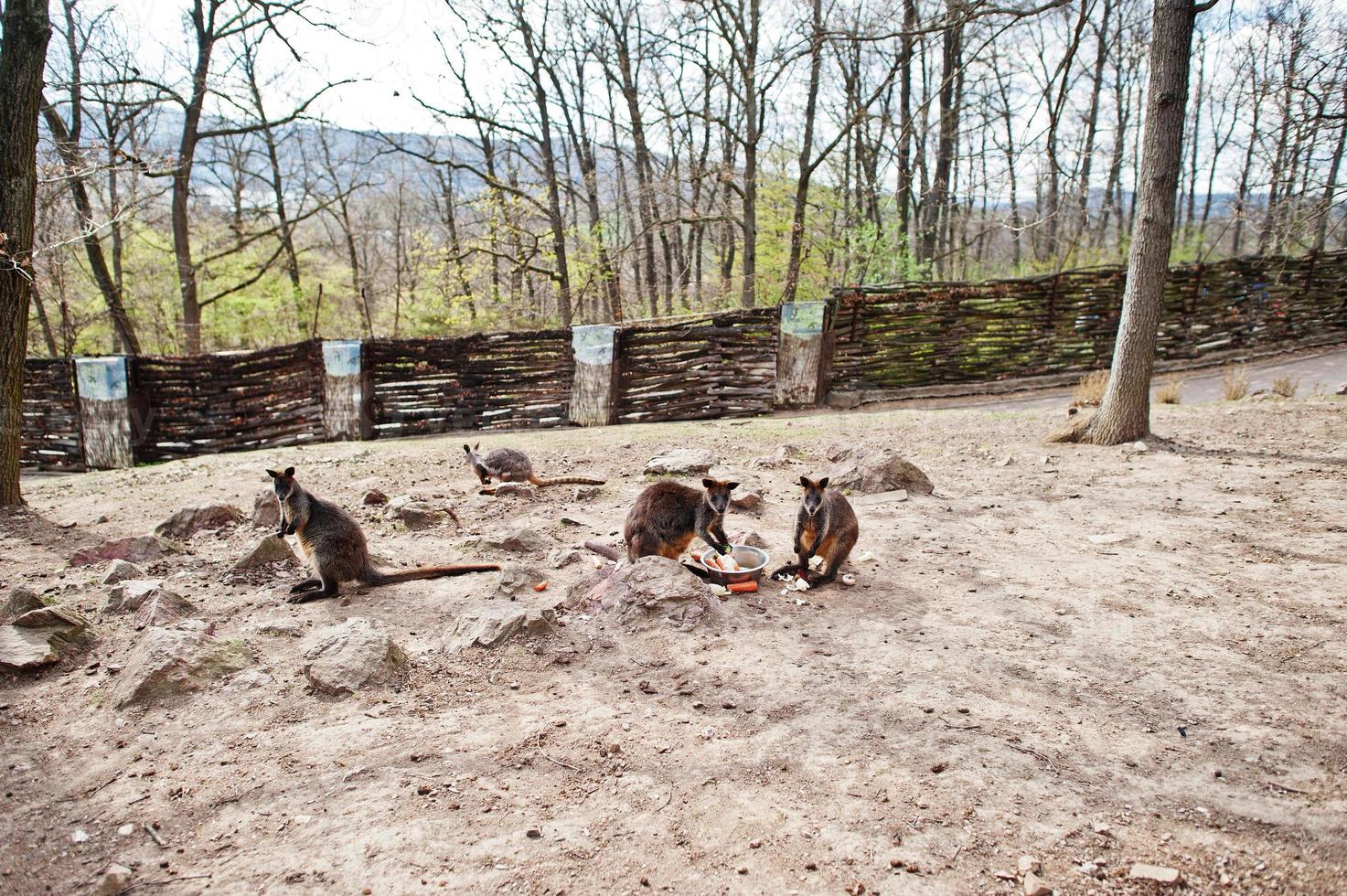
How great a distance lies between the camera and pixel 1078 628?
13.3 feet

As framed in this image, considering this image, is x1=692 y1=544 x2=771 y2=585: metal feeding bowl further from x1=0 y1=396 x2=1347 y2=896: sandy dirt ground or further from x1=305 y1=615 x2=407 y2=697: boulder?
x1=305 y1=615 x2=407 y2=697: boulder

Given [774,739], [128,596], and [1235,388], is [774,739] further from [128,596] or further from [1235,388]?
[1235,388]

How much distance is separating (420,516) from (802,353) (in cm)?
833

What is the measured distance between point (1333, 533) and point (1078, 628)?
2773 mm

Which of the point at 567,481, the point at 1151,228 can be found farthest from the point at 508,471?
the point at 1151,228

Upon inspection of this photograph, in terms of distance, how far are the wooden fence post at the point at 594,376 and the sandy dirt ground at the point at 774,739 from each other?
22.2ft

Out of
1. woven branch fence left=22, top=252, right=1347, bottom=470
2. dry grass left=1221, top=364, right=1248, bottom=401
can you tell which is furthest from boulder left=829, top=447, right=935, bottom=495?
dry grass left=1221, top=364, right=1248, bottom=401

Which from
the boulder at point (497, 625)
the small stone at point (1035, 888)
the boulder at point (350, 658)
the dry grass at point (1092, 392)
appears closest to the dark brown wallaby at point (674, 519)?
the boulder at point (497, 625)

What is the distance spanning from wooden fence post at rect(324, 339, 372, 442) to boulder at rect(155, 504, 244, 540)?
231 inches

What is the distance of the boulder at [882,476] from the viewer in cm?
671

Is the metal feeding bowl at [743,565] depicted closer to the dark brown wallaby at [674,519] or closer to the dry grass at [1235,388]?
the dark brown wallaby at [674,519]

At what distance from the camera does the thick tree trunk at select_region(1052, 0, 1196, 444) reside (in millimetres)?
7832

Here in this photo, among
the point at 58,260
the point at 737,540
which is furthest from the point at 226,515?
the point at 58,260

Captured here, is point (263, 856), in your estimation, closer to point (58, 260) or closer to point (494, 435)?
point (494, 435)
